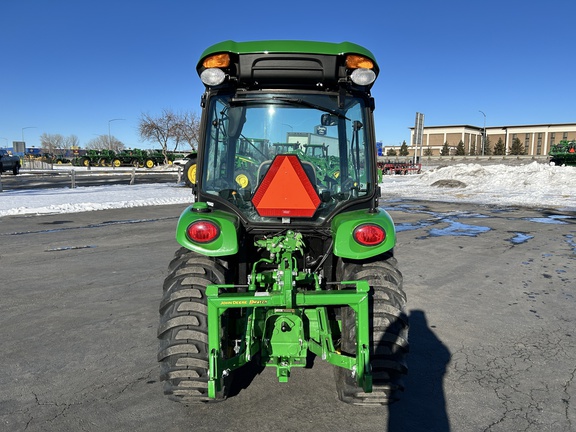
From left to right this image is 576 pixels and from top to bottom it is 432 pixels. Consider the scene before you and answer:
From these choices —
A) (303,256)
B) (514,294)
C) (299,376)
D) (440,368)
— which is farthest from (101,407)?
(514,294)

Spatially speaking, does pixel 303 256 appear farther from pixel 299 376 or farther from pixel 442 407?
pixel 442 407

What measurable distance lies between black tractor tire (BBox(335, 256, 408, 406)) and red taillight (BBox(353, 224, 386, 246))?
0.71 feet

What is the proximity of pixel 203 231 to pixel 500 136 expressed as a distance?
Answer: 390 feet

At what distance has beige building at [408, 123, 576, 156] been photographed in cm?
9748

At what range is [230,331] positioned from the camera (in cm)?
314

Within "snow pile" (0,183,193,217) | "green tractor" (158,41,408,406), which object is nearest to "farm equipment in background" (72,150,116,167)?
"snow pile" (0,183,193,217)

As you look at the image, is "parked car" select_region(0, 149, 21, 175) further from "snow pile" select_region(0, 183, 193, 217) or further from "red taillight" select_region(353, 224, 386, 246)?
"red taillight" select_region(353, 224, 386, 246)

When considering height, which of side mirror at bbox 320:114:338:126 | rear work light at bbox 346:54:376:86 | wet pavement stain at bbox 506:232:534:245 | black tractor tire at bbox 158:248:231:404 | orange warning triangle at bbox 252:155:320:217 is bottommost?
wet pavement stain at bbox 506:232:534:245

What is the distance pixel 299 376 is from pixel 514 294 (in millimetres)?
3964

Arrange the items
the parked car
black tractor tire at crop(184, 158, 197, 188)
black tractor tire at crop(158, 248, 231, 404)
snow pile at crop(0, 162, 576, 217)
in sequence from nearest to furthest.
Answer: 1. black tractor tire at crop(158, 248, 231, 404)
2. black tractor tire at crop(184, 158, 197, 188)
3. snow pile at crop(0, 162, 576, 217)
4. the parked car

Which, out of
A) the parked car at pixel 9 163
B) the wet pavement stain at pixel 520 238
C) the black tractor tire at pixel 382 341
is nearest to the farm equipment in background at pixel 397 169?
the parked car at pixel 9 163

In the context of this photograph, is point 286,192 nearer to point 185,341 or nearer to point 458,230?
point 185,341

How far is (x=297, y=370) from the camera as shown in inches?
144

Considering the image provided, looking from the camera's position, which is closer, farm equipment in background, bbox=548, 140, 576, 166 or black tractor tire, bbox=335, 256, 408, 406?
black tractor tire, bbox=335, 256, 408, 406
